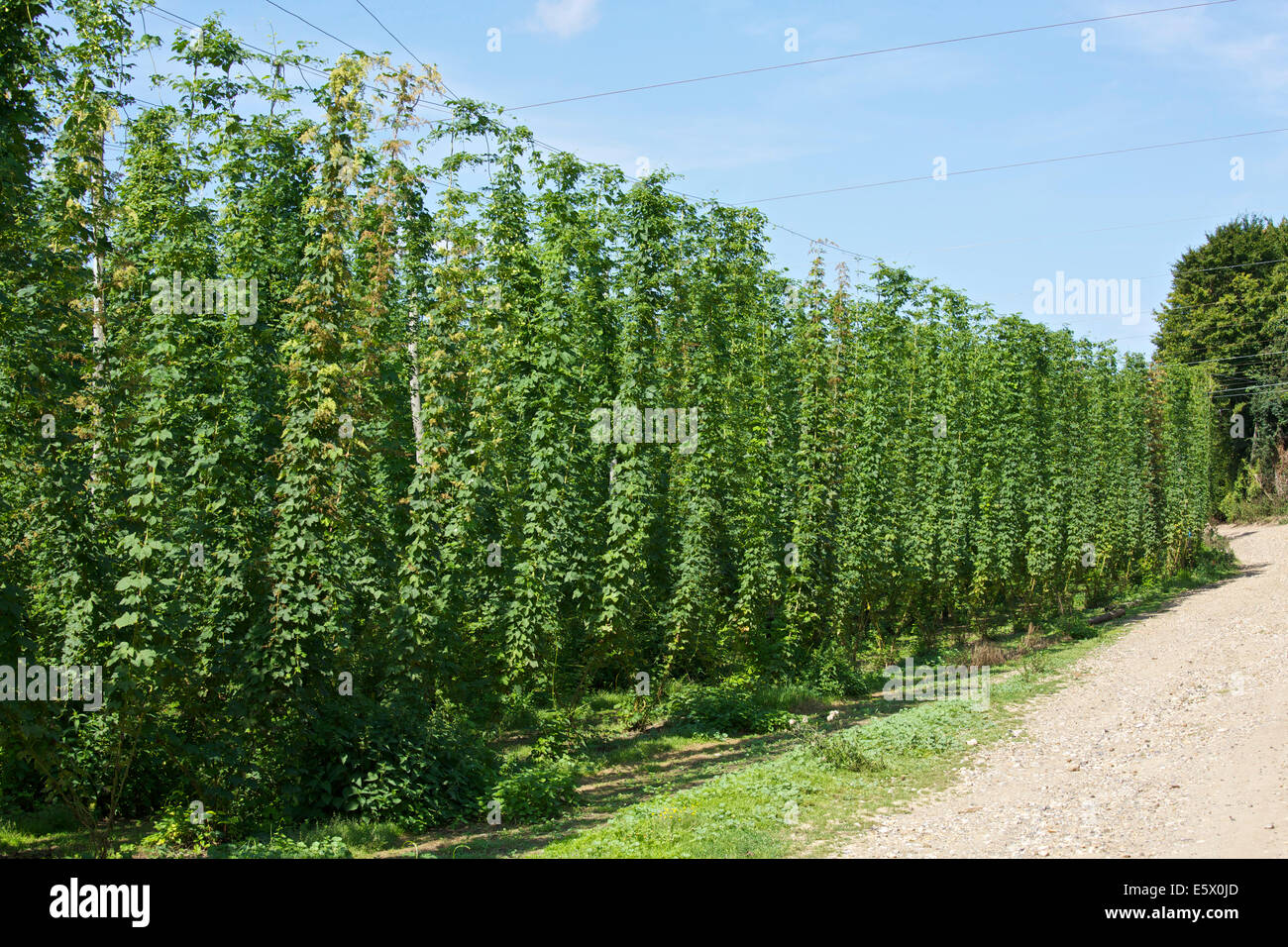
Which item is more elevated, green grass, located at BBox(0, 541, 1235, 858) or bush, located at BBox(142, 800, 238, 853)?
bush, located at BBox(142, 800, 238, 853)

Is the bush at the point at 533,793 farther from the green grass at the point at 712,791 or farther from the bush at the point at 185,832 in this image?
the bush at the point at 185,832

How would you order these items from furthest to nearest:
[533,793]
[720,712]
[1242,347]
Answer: [1242,347]
[720,712]
[533,793]

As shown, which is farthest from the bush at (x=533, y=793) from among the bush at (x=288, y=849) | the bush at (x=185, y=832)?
the bush at (x=185, y=832)

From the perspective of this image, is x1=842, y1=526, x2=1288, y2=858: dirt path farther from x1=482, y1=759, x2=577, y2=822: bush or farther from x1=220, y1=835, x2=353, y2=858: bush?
x1=220, y1=835, x2=353, y2=858: bush

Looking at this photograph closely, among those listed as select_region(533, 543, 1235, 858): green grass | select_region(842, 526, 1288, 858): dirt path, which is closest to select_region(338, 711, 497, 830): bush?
select_region(533, 543, 1235, 858): green grass

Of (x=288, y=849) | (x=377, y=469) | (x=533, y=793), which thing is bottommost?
(x=533, y=793)

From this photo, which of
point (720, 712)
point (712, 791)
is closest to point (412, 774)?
point (712, 791)

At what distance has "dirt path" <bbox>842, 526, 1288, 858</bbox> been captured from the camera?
9.76m

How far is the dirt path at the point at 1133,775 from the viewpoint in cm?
976

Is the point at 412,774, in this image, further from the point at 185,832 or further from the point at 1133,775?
the point at 1133,775

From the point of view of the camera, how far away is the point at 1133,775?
1305cm

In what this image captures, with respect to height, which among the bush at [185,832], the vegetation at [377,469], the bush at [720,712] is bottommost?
the bush at [720,712]

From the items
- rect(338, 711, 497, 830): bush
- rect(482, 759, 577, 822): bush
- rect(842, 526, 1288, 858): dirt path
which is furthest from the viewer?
rect(482, 759, 577, 822): bush

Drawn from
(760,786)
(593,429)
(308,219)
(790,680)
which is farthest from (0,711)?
(790,680)
